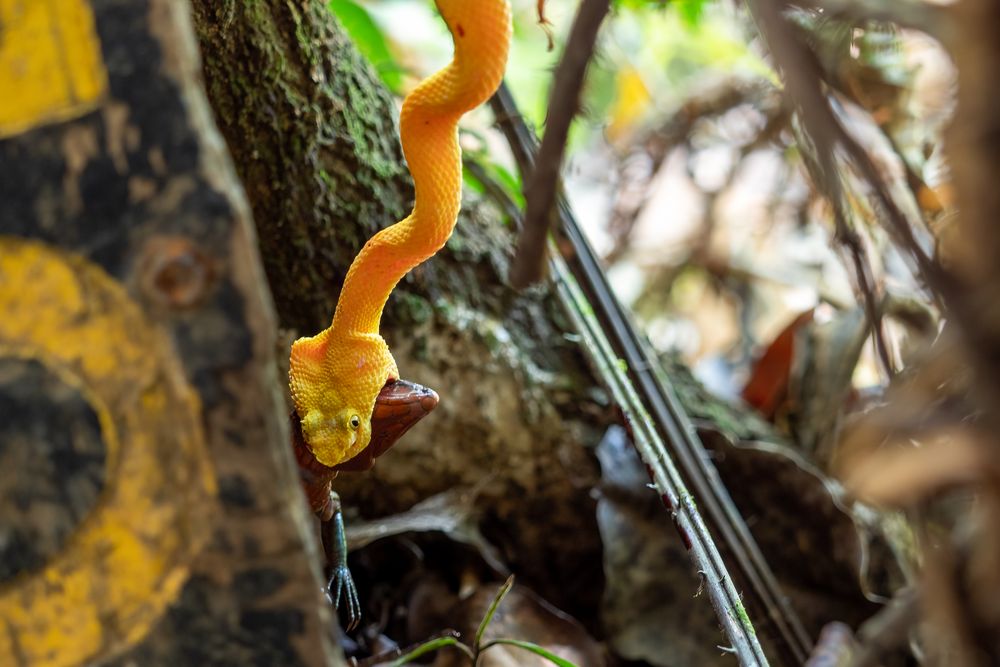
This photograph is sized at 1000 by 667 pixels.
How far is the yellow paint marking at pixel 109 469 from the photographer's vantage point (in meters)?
0.72

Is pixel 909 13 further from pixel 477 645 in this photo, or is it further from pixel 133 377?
pixel 477 645

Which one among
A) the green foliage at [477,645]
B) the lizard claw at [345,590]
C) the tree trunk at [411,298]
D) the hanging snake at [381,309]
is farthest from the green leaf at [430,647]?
the tree trunk at [411,298]

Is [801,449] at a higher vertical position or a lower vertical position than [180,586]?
lower

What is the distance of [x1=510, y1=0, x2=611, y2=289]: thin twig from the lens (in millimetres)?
801

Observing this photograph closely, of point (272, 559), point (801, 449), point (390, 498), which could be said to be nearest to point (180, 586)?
point (272, 559)

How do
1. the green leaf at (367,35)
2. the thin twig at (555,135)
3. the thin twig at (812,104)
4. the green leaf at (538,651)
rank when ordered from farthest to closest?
the green leaf at (367,35) → the green leaf at (538,651) → the thin twig at (555,135) → the thin twig at (812,104)

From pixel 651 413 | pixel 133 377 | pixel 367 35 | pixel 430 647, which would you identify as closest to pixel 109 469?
pixel 133 377

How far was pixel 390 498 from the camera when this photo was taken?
1.60 m

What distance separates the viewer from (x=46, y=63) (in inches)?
28.4

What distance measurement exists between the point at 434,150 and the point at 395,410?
0.36 metres

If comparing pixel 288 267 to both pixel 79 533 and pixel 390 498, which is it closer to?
pixel 390 498

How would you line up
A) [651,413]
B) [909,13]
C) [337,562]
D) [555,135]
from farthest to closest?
1. [651,413]
2. [337,562]
3. [555,135]
4. [909,13]

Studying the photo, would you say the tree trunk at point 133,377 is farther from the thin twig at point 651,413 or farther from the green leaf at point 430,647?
the thin twig at point 651,413

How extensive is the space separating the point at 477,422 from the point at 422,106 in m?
0.75
